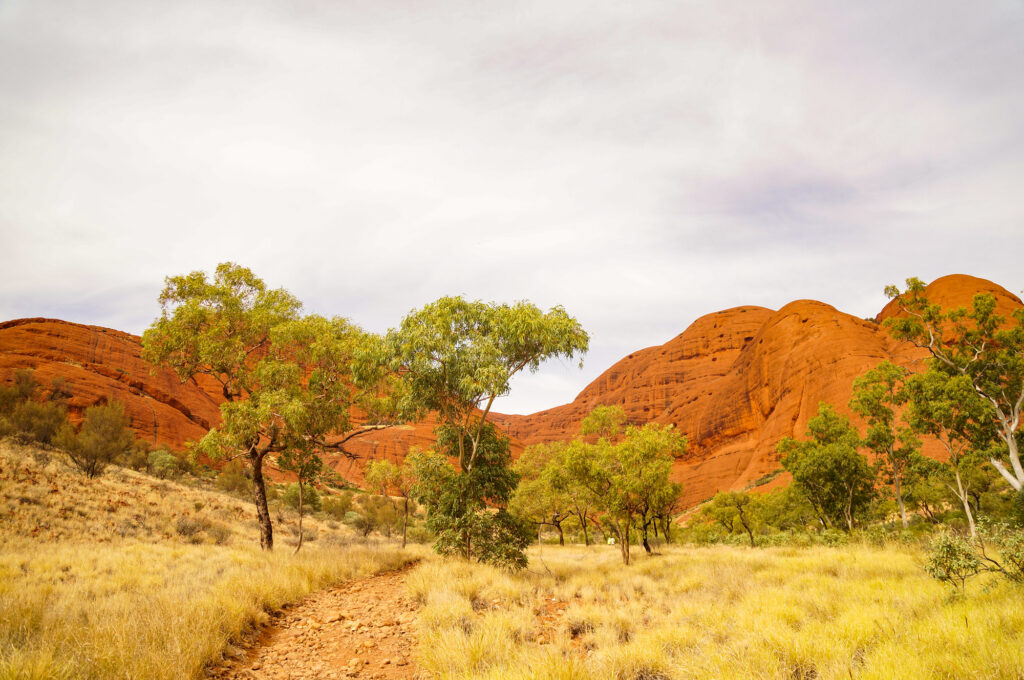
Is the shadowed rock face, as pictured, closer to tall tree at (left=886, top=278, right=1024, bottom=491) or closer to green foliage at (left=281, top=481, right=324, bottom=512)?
green foliage at (left=281, top=481, right=324, bottom=512)

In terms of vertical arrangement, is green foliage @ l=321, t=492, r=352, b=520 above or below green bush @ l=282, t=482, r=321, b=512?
below

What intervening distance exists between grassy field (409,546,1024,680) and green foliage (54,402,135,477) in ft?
69.6

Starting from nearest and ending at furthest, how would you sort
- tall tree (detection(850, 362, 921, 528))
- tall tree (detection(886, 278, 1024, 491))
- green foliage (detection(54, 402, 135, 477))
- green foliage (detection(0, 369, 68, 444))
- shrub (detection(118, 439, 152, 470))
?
tall tree (detection(886, 278, 1024, 491)) → green foliage (detection(54, 402, 135, 477)) → green foliage (detection(0, 369, 68, 444)) → tall tree (detection(850, 362, 921, 528)) → shrub (detection(118, 439, 152, 470))

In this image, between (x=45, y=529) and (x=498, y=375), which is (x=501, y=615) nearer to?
(x=498, y=375)

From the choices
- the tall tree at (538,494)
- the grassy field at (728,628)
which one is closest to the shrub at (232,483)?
the tall tree at (538,494)

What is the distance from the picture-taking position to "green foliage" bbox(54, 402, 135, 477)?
21141 millimetres

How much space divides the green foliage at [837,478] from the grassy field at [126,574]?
991 inches

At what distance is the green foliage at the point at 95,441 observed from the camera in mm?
21141

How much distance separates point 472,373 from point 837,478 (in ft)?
84.6

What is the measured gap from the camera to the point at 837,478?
2620 cm

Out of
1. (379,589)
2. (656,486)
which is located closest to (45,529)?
(379,589)

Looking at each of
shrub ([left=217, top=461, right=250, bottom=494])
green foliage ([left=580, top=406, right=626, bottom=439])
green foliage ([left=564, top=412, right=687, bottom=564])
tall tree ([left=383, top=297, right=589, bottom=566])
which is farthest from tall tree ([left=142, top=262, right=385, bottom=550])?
green foliage ([left=580, top=406, right=626, bottom=439])

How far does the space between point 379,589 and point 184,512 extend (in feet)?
50.3

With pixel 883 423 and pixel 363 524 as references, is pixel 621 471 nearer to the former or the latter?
pixel 363 524
